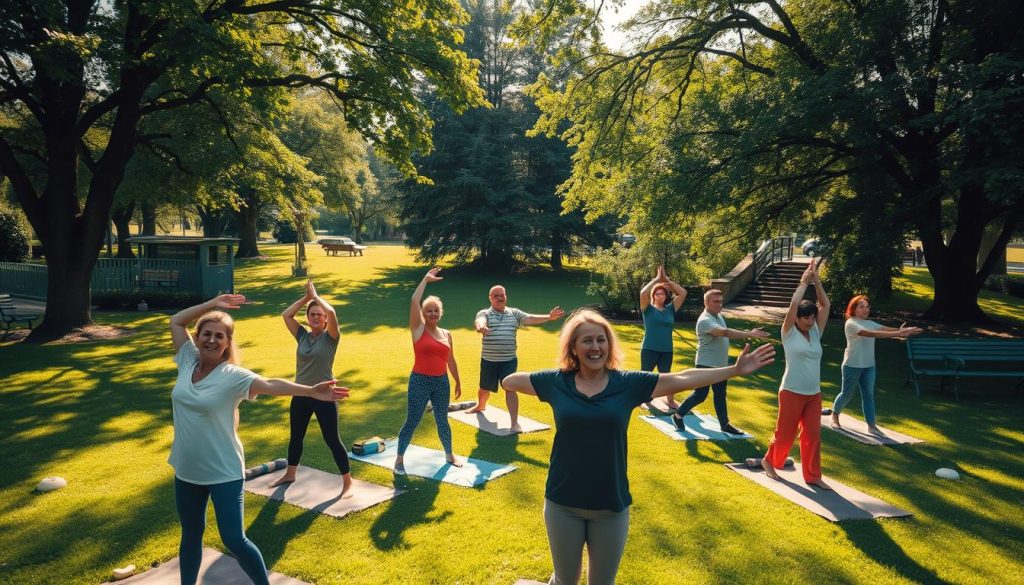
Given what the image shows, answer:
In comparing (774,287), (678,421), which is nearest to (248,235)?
(774,287)

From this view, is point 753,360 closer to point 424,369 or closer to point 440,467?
point 424,369

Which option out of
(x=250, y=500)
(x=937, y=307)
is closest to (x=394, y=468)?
(x=250, y=500)

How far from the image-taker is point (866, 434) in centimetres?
870

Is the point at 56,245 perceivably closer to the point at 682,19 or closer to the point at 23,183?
the point at 23,183

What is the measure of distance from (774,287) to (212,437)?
23997 millimetres

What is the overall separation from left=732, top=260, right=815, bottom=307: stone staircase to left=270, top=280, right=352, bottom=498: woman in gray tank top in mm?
20096

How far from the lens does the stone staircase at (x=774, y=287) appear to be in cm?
2331

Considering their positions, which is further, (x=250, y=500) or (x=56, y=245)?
(x=56, y=245)

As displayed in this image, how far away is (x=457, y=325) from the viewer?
18.8 metres

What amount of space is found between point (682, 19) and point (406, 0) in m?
8.03

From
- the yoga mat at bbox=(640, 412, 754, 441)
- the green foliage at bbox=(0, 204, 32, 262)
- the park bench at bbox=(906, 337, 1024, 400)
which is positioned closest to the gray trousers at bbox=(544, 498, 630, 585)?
the yoga mat at bbox=(640, 412, 754, 441)

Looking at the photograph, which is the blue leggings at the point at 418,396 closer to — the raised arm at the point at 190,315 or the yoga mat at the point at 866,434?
the raised arm at the point at 190,315

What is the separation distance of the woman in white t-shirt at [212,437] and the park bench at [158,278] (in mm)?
21530

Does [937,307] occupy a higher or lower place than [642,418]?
higher
